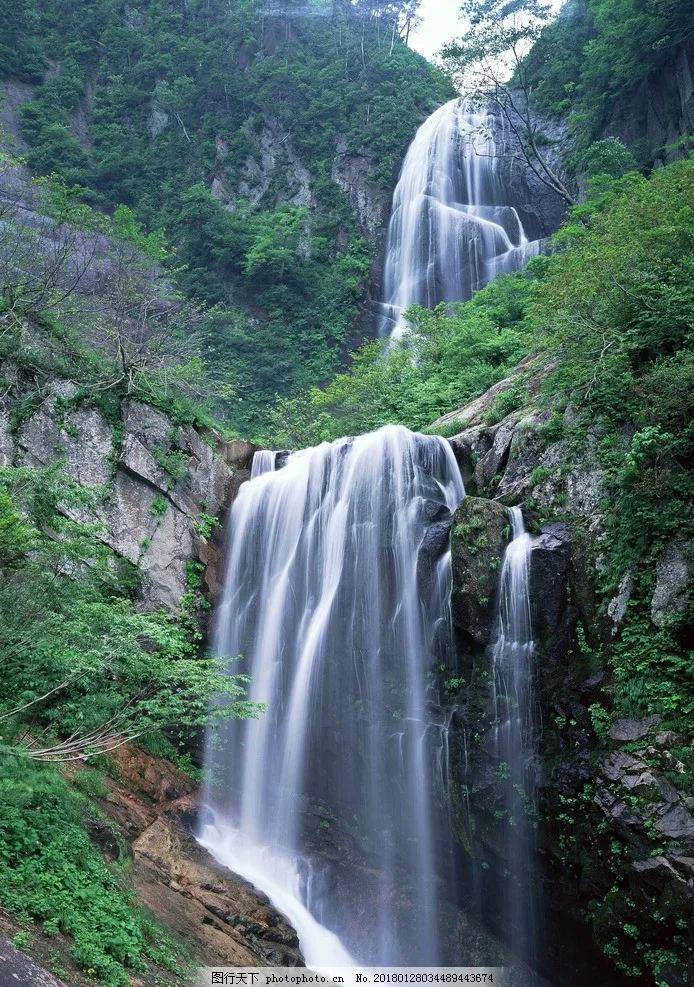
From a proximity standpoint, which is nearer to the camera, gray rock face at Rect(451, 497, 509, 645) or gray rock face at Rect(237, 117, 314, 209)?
gray rock face at Rect(451, 497, 509, 645)

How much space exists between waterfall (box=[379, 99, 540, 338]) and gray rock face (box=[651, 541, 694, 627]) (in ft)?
56.6

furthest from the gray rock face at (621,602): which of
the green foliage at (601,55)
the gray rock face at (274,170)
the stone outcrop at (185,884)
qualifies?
the gray rock face at (274,170)

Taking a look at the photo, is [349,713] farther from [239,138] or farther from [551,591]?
[239,138]

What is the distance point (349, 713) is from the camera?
38.2 feet

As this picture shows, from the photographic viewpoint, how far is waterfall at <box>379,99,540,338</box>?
25219 millimetres

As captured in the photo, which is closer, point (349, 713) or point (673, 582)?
point (673, 582)

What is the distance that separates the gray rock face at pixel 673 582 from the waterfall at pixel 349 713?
325 cm

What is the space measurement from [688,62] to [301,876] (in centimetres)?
2335

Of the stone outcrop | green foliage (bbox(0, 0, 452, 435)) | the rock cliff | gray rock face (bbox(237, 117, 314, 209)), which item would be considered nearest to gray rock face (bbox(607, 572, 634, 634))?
the rock cliff

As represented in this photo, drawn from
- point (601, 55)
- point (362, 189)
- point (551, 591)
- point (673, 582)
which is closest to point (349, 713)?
point (551, 591)

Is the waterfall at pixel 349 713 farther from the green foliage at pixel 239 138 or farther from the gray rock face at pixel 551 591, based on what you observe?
the green foliage at pixel 239 138

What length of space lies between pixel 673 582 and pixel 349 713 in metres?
5.53

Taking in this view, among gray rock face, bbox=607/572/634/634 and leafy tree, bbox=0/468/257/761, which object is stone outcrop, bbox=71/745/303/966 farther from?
gray rock face, bbox=607/572/634/634

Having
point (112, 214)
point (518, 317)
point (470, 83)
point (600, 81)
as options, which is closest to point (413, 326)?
point (518, 317)
